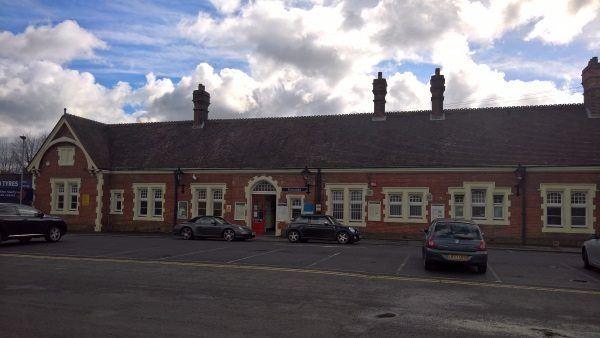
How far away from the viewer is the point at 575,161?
24734 mm

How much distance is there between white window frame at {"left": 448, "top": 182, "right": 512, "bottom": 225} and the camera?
25438 mm

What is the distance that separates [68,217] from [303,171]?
55.6 ft

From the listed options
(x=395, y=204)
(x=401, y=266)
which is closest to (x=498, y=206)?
(x=395, y=204)

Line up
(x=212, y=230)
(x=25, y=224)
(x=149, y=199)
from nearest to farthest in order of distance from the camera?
(x=25, y=224)
(x=212, y=230)
(x=149, y=199)

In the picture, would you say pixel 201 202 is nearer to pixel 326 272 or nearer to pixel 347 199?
pixel 347 199

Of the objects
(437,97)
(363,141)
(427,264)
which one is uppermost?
(437,97)

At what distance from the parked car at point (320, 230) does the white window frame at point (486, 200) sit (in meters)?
5.97

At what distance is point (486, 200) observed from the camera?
25.8 m

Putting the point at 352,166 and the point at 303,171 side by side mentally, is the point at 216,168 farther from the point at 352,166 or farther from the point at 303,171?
the point at 352,166

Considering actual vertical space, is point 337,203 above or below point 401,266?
above

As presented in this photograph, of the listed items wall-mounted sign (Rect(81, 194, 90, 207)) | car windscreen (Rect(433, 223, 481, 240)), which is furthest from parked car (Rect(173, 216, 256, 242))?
car windscreen (Rect(433, 223, 481, 240))

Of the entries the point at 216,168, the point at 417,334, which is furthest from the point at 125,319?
the point at 216,168

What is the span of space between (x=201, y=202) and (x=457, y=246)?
2028 cm

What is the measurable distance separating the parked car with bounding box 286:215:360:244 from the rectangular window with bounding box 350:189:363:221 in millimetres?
3488
